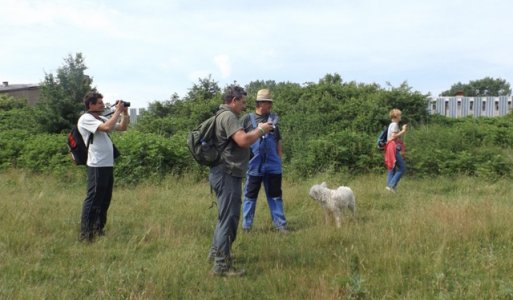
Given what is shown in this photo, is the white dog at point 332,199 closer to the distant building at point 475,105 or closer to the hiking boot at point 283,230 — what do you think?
the hiking boot at point 283,230

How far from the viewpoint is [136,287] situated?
3.91m

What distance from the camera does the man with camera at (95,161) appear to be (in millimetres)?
5562

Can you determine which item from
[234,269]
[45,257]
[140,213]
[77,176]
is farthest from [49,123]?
[234,269]

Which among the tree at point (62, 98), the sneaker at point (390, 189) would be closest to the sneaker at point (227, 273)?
the sneaker at point (390, 189)

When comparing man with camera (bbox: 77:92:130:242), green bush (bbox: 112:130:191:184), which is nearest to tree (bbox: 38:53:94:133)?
green bush (bbox: 112:130:191:184)

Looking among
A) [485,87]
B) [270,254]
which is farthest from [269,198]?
[485,87]

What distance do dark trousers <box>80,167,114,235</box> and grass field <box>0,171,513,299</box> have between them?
0.24 m

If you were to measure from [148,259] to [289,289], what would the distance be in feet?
5.64

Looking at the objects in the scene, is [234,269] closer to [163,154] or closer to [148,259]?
[148,259]

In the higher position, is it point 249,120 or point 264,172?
point 249,120

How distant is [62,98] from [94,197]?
41.6ft

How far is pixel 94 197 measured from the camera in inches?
221

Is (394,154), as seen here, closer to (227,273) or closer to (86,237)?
(227,273)

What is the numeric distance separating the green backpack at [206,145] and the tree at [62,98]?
13925mm
